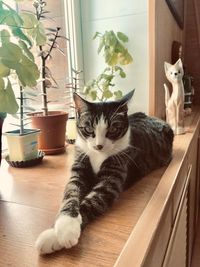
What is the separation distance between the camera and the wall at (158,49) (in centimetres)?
115

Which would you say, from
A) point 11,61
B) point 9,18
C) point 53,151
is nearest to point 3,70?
point 11,61

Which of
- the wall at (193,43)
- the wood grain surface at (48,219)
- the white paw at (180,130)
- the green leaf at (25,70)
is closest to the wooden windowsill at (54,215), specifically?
the wood grain surface at (48,219)

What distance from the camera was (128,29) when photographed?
1271 millimetres

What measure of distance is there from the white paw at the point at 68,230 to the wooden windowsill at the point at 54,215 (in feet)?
0.05

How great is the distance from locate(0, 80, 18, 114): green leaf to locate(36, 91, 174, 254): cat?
0.20 meters

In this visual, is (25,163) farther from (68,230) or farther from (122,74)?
(122,74)

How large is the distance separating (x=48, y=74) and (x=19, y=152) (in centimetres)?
37

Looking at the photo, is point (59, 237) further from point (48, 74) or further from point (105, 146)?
point (48, 74)

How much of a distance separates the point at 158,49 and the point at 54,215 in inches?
39.3

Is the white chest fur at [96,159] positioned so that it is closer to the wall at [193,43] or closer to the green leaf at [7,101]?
the green leaf at [7,101]

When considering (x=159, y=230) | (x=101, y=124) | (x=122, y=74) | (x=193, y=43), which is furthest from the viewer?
(x=193, y=43)

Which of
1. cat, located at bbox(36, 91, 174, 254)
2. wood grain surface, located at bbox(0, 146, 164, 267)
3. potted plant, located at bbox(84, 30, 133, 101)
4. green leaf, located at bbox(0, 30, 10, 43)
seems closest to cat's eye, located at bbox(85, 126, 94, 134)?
cat, located at bbox(36, 91, 174, 254)

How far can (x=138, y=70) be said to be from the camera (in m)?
1.28

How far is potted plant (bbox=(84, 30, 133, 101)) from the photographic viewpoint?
1.14m
